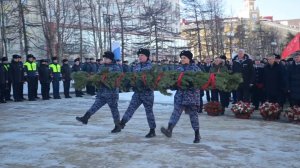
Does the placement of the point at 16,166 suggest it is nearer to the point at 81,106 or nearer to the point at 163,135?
the point at 163,135

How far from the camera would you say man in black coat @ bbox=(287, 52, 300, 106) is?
11.1 meters

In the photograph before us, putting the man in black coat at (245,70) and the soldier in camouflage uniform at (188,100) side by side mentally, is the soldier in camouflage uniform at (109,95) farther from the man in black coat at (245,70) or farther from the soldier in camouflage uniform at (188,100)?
the man in black coat at (245,70)

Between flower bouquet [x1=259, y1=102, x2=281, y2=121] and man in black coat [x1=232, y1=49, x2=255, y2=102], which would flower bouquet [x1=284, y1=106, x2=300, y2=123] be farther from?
man in black coat [x1=232, y1=49, x2=255, y2=102]

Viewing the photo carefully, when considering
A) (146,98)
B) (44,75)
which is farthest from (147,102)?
(44,75)

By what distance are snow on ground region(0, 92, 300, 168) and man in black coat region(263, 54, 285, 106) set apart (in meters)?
0.99

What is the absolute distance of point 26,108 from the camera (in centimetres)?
1498

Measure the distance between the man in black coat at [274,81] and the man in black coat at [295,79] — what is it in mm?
903

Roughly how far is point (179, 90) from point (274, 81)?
5569mm

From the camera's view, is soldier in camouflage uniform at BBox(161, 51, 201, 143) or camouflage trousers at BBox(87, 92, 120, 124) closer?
soldier in camouflage uniform at BBox(161, 51, 201, 143)

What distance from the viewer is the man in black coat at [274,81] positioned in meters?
12.6

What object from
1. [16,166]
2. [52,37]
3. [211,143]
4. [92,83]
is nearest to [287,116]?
[211,143]

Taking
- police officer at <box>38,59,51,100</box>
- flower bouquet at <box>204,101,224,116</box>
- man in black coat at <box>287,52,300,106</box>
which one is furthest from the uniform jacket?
police officer at <box>38,59,51,100</box>

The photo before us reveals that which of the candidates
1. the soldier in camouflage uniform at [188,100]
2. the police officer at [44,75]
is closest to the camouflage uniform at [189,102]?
the soldier in camouflage uniform at [188,100]

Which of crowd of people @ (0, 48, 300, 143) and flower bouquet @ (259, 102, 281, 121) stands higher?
crowd of people @ (0, 48, 300, 143)
